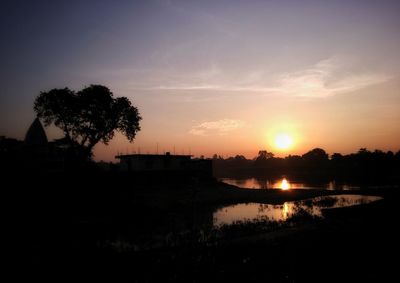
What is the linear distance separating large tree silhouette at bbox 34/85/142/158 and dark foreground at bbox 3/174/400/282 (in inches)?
436

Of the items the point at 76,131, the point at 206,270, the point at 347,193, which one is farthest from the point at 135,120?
the point at 206,270

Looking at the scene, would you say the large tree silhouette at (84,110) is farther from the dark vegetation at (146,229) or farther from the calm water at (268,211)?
the calm water at (268,211)

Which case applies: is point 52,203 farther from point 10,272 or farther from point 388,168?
point 388,168

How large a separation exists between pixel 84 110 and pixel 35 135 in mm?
22272

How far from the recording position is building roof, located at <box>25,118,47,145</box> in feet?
195

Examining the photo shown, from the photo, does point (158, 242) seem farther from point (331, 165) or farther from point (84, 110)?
point (331, 165)

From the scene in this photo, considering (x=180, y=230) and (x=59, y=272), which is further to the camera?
(x=180, y=230)

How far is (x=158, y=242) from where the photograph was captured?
19.4 meters

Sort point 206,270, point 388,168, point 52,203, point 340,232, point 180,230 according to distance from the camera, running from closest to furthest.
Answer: point 206,270, point 340,232, point 180,230, point 52,203, point 388,168

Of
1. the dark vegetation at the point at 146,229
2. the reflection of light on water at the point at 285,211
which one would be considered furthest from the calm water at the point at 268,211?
the dark vegetation at the point at 146,229

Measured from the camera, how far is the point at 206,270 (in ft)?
38.6

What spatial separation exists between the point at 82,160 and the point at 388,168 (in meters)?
96.2

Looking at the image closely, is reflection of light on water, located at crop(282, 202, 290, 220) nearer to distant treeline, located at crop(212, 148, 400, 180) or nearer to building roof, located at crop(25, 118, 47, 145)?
building roof, located at crop(25, 118, 47, 145)

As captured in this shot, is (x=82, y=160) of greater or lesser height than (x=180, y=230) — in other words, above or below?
above
